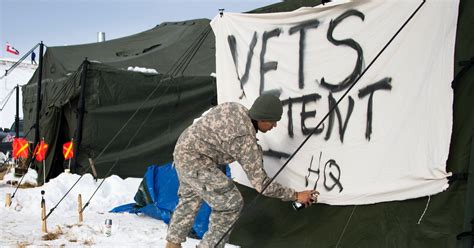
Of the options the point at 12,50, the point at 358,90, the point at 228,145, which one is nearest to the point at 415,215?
the point at 358,90

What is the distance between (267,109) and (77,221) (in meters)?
3.27

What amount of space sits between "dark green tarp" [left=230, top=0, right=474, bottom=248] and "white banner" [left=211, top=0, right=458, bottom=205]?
70 mm

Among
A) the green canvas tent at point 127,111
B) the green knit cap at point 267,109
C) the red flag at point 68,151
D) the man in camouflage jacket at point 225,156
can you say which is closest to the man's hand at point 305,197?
the man in camouflage jacket at point 225,156

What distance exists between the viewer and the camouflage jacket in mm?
3406

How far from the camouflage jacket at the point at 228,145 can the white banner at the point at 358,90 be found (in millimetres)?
564

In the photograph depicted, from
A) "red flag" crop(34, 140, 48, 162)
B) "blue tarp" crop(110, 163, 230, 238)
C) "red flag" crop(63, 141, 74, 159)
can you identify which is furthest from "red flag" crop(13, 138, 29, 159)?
"blue tarp" crop(110, 163, 230, 238)

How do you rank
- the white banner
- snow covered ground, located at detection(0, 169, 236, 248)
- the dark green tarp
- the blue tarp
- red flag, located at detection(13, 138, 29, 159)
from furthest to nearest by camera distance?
red flag, located at detection(13, 138, 29, 159) < the blue tarp < snow covered ground, located at detection(0, 169, 236, 248) < the white banner < the dark green tarp

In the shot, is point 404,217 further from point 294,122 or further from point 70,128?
point 70,128

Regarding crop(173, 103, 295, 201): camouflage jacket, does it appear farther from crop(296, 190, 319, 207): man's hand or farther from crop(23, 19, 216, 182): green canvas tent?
crop(23, 19, 216, 182): green canvas tent

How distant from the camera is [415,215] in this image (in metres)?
3.15

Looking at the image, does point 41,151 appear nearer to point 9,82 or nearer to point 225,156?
point 225,156

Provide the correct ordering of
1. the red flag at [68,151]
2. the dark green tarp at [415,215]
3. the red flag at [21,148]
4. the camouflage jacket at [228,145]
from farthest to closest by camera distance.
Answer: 1. the red flag at [21,148]
2. the red flag at [68,151]
3. the camouflage jacket at [228,145]
4. the dark green tarp at [415,215]

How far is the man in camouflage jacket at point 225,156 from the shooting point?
3412 millimetres

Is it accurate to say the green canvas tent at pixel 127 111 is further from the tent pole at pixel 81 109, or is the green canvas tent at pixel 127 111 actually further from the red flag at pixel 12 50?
the red flag at pixel 12 50
